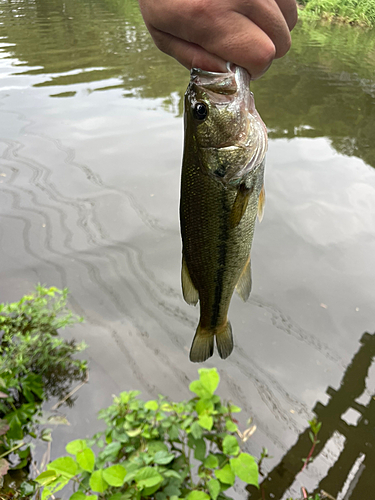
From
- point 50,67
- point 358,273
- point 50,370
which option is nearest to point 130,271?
point 50,370

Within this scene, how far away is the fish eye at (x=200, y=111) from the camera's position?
146cm

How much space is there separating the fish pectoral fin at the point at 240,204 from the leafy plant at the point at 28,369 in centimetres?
188

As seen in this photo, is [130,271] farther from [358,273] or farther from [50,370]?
[358,273]

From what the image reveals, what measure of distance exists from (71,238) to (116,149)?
240 centimetres

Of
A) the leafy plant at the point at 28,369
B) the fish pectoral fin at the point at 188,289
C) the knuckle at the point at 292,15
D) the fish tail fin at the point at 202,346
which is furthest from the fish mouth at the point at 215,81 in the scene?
the leafy plant at the point at 28,369

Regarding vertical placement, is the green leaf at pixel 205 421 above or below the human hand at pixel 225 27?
below

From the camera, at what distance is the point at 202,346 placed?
1.90 metres

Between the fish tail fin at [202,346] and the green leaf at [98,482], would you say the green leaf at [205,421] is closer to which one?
the fish tail fin at [202,346]

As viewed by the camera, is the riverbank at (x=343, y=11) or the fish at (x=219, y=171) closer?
the fish at (x=219, y=171)

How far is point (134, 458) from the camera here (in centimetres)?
186

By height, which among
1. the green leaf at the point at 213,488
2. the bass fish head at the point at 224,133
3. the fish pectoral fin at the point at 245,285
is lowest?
the green leaf at the point at 213,488

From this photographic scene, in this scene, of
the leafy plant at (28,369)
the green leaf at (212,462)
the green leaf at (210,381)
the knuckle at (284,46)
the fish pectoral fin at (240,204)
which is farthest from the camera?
the leafy plant at (28,369)

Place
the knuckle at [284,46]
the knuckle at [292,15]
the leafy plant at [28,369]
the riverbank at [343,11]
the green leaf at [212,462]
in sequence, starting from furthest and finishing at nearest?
1. the riverbank at [343,11]
2. the leafy plant at [28,369]
3. the green leaf at [212,462]
4. the knuckle at [292,15]
5. the knuckle at [284,46]

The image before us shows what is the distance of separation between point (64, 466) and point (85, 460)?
0.10 metres
